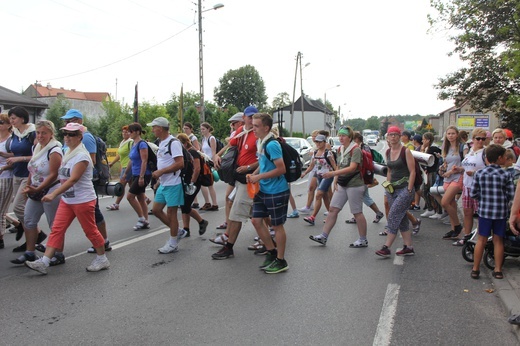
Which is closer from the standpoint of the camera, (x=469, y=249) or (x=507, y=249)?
(x=507, y=249)

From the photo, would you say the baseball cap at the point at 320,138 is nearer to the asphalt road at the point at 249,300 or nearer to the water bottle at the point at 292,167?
the asphalt road at the point at 249,300

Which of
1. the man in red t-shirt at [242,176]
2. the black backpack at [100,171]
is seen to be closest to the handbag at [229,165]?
the man in red t-shirt at [242,176]

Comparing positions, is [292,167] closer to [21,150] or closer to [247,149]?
[247,149]

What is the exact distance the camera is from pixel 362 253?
680 centimetres

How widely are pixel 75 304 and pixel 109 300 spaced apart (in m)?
0.31

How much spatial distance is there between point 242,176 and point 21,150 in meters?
2.94

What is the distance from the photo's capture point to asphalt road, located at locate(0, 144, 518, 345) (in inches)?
155

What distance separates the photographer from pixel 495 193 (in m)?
5.35

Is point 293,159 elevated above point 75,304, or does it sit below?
above

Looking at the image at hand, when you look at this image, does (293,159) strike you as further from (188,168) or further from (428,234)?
(428,234)

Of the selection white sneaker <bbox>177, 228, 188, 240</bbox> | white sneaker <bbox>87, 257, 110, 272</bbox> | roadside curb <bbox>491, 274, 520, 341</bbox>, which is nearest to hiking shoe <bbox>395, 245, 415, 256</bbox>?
roadside curb <bbox>491, 274, 520, 341</bbox>

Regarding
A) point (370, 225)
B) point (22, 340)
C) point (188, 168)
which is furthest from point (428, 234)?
point (22, 340)

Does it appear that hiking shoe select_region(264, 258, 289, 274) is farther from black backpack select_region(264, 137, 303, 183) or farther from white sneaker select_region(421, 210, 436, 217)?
white sneaker select_region(421, 210, 436, 217)

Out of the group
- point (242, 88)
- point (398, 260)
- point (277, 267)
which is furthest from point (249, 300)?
point (242, 88)
